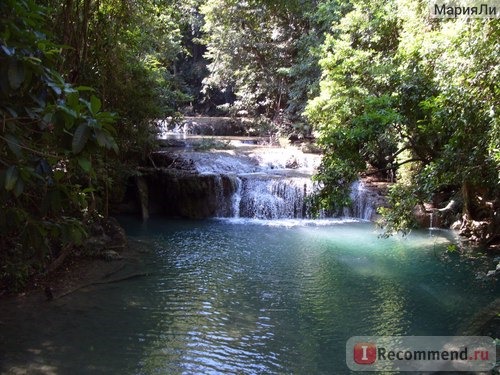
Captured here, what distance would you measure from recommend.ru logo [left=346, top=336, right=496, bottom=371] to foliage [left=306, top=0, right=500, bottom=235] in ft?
6.56

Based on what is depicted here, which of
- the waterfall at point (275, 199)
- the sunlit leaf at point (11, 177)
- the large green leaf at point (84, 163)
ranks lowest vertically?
the waterfall at point (275, 199)

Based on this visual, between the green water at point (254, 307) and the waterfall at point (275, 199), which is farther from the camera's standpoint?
the waterfall at point (275, 199)

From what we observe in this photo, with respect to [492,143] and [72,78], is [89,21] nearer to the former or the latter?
[72,78]

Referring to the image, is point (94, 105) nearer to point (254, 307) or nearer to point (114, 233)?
point (254, 307)

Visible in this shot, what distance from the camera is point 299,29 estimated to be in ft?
73.4

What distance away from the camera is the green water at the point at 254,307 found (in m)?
5.27

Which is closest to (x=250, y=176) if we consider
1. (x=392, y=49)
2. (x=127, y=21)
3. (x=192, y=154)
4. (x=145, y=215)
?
(x=192, y=154)

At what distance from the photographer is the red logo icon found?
5.47m

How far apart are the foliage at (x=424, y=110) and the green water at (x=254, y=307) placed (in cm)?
144

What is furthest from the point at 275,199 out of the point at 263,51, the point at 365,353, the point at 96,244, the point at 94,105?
the point at 94,105

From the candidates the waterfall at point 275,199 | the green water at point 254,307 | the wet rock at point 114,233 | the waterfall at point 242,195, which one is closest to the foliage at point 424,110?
the green water at point 254,307

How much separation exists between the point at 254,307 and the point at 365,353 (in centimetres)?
187

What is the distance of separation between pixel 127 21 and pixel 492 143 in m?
7.42

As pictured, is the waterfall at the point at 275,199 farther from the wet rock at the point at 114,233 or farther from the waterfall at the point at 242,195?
the wet rock at the point at 114,233
